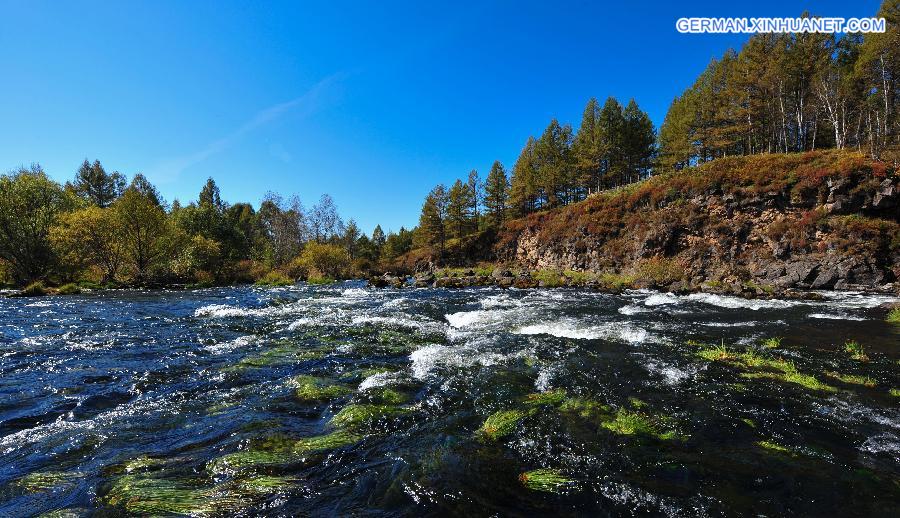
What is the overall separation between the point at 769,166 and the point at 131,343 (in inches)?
2109

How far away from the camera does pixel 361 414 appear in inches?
279

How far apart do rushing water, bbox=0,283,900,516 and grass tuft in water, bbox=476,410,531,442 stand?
0.13 ft

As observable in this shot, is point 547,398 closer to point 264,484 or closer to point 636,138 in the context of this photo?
point 264,484

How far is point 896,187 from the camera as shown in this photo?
29.1 meters

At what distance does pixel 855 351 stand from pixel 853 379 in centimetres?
321

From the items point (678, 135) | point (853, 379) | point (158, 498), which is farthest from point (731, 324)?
point (678, 135)

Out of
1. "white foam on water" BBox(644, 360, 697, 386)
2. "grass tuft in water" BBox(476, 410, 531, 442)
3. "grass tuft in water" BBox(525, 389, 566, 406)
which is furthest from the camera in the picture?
"white foam on water" BBox(644, 360, 697, 386)

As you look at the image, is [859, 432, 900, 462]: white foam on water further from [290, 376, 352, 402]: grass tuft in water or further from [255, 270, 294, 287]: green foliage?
[255, 270, 294, 287]: green foliage

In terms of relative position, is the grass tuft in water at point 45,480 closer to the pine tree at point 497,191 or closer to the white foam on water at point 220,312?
the white foam on water at point 220,312

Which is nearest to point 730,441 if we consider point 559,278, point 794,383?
point 794,383

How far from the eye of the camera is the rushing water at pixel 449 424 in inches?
185

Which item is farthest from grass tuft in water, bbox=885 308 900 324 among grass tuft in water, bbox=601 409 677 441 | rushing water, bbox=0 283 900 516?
grass tuft in water, bbox=601 409 677 441

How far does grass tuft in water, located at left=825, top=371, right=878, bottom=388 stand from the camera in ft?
27.6

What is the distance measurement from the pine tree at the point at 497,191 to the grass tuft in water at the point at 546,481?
69474mm
